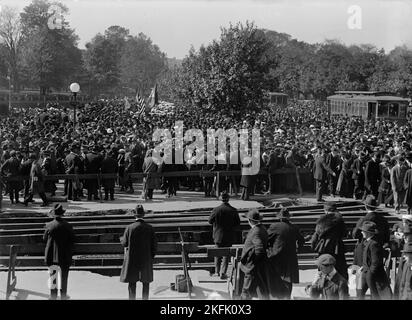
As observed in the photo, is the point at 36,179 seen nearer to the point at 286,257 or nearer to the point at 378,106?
the point at 286,257

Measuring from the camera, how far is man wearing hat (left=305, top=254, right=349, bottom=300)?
801cm

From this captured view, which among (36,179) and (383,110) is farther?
(383,110)

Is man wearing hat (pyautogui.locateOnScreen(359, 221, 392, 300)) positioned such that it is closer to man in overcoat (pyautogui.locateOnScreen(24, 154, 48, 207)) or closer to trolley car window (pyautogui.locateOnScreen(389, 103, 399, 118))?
man in overcoat (pyautogui.locateOnScreen(24, 154, 48, 207))

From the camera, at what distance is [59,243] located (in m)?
9.33

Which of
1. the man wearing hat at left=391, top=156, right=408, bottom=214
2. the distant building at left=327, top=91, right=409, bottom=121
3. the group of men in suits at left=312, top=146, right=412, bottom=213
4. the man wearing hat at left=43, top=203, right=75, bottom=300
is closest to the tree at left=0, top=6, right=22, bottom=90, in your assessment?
the group of men in suits at left=312, top=146, right=412, bottom=213

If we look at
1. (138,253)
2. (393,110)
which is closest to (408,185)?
(138,253)

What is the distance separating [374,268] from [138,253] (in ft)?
11.3

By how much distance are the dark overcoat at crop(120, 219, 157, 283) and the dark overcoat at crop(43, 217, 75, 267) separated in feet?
2.93

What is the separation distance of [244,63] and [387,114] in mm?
17294

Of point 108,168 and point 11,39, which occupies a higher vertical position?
point 11,39

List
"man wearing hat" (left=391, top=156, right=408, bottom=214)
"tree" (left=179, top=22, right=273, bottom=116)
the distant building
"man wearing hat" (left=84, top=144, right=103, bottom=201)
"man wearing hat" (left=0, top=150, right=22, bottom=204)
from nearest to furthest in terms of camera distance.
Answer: "man wearing hat" (left=0, top=150, right=22, bottom=204) → "man wearing hat" (left=391, top=156, right=408, bottom=214) → "man wearing hat" (left=84, top=144, right=103, bottom=201) → "tree" (left=179, top=22, right=273, bottom=116) → the distant building

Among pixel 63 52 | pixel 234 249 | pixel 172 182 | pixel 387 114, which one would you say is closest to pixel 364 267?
pixel 234 249

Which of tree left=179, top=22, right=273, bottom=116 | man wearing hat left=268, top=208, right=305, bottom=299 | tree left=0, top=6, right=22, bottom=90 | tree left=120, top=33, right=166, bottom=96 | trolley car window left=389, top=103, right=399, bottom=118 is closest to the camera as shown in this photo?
man wearing hat left=268, top=208, right=305, bottom=299

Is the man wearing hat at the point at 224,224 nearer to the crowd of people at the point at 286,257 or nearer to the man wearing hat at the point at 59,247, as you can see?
the crowd of people at the point at 286,257
